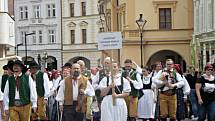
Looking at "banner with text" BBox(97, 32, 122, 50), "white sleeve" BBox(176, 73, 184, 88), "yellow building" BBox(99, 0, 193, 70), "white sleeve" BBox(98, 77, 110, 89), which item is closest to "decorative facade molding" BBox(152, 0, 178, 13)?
"yellow building" BBox(99, 0, 193, 70)

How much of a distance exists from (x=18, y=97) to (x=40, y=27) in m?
72.8

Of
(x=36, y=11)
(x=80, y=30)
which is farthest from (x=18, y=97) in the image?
(x=36, y=11)

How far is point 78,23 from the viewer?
81.7 metres

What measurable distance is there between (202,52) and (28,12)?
47.6 metres

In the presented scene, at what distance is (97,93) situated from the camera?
56.1 ft

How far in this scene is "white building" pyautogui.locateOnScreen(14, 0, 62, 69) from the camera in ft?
276

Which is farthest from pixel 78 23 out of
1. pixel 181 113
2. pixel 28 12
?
pixel 181 113

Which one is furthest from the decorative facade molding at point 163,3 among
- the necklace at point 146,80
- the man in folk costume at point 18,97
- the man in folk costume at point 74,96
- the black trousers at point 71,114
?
the man in folk costume at point 18,97

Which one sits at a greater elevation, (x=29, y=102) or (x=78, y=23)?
(x=78, y=23)

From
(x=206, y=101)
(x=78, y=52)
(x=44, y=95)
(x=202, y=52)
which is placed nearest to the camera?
(x=206, y=101)

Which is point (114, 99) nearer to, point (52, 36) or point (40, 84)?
point (40, 84)

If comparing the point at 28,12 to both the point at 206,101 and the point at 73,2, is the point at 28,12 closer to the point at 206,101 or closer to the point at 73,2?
the point at 73,2

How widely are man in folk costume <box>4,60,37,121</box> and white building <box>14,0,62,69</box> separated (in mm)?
69419

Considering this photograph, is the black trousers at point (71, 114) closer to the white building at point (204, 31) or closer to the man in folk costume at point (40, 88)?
the man in folk costume at point (40, 88)
